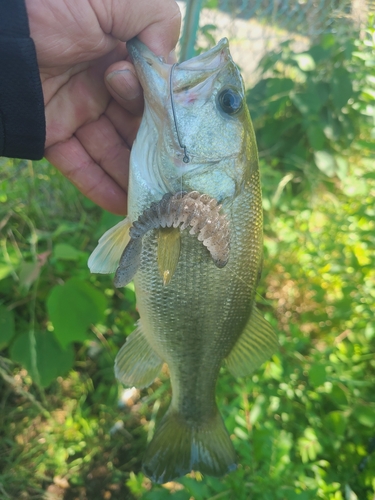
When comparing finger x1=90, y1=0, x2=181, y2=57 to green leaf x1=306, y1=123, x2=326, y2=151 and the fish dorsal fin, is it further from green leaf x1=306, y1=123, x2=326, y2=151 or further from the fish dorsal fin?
green leaf x1=306, y1=123, x2=326, y2=151

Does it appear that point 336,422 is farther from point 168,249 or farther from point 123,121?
point 123,121

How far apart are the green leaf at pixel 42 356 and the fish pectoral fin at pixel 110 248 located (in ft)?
2.85

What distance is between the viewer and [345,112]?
13.0 ft

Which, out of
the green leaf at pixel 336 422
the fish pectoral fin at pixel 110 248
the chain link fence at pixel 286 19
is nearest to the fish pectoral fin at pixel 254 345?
the fish pectoral fin at pixel 110 248

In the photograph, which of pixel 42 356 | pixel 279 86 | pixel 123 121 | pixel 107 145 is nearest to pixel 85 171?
pixel 107 145

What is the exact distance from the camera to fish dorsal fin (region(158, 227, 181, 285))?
1.36 meters

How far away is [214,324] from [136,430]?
1.40m

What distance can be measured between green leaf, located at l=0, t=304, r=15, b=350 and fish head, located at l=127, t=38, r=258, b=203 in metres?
1.32

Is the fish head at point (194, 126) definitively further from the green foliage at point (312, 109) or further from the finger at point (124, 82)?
the green foliage at point (312, 109)

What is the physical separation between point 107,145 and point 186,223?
0.95 metres

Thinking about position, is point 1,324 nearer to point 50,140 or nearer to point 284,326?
point 50,140

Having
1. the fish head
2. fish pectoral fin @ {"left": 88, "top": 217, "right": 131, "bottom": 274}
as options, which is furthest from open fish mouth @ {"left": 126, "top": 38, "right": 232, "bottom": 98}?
fish pectoral fin @ {"left": 88, "top": 217, "right": 131, "bottom": 274}

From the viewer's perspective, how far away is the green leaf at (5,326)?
2.21 m

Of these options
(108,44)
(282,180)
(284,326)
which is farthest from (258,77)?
(108,44)
